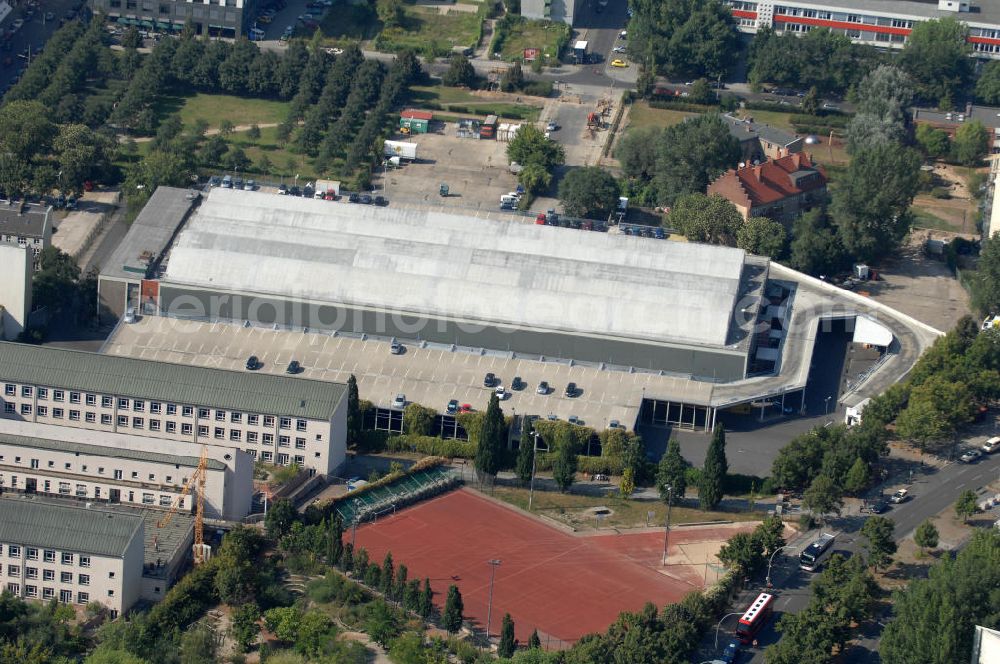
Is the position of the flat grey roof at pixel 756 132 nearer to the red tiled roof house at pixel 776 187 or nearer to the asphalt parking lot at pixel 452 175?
the red tiled roof house at pixel 776 187

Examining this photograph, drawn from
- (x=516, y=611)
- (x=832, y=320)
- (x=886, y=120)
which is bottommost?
(x=516, y=611)

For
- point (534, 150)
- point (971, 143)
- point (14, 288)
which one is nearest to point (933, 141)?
point (971, 143)

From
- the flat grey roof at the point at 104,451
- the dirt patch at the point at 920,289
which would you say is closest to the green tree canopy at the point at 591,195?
the dirt patch at the point at 920,289

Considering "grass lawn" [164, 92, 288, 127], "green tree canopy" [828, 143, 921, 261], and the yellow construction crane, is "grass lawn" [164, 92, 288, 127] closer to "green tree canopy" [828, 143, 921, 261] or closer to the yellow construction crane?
"green tree canopy" [828, 143, 921, 261]

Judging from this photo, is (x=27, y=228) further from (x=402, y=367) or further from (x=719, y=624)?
(x=719, y=624)

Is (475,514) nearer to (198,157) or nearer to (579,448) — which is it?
(579,448)

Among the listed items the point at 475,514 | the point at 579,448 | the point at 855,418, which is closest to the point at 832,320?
the point at 855,418
